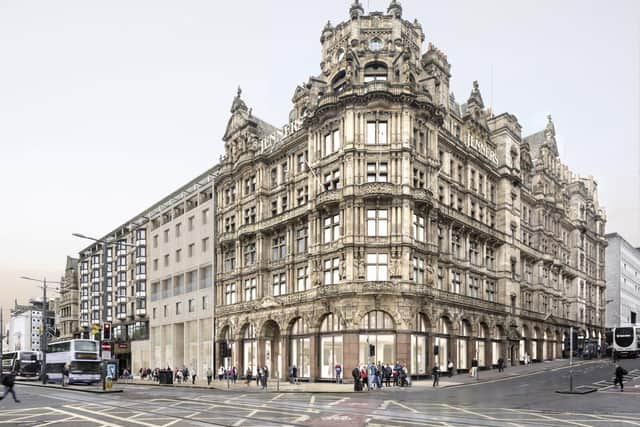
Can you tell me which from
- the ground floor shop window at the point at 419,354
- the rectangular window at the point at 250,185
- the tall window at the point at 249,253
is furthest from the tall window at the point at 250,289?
the ground floor shop window at the point at 419,354

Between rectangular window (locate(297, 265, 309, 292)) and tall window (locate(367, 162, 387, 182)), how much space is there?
1131 centimetres

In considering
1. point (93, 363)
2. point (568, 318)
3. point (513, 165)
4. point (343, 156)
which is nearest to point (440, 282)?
point (343, 156)

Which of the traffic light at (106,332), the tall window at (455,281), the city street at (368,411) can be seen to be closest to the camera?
the city street at (368,411)

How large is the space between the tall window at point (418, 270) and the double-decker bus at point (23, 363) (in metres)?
47.1

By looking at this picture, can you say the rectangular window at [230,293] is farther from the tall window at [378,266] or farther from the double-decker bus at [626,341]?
the double-decker bus at [626,341]

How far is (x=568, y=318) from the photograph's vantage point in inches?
3632

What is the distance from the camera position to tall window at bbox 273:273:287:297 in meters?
63.4

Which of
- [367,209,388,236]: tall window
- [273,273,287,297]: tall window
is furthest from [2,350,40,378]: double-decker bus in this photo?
[367,209,388,236]: tall window

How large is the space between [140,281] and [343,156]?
50.7 m

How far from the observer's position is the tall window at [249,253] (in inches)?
2707

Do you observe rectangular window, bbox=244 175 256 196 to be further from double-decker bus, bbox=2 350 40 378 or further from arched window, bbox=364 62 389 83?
double-decker bus, bbox=2 350 40 378

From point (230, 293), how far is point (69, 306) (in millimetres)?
71995

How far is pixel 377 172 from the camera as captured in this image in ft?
177

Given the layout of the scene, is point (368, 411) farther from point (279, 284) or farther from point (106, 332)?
point (279, 284)
